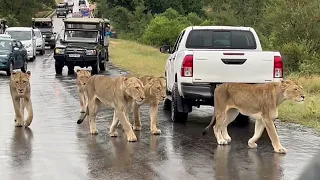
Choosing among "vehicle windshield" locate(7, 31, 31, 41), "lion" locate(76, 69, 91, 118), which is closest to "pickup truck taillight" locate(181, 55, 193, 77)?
"lion" locate(76, 69, 91, 118)

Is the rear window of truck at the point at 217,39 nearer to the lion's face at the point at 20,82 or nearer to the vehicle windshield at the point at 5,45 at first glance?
the lion's face at the point at 20,82

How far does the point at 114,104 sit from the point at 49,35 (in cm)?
4289

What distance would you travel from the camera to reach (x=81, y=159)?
8414mm

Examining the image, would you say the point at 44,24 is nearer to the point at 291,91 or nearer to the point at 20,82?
the point at 20,82

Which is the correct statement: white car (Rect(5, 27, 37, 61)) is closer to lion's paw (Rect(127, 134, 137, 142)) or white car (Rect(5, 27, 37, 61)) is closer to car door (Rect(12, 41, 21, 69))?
car door (Rect(12, 41, 21, 69))

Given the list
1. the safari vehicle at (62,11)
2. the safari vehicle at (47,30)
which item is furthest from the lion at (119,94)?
the safari vehicle at (62,11)

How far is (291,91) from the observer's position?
908 cm

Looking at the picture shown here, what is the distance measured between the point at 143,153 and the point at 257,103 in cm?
177

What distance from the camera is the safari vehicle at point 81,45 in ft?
86.8

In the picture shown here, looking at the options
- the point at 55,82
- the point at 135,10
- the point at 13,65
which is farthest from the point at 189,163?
the point at 135,10

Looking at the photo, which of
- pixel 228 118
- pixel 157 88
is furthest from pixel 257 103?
pixel 157 88

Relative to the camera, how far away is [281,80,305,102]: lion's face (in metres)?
9.05

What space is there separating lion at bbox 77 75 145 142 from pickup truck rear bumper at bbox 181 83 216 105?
4.97ft

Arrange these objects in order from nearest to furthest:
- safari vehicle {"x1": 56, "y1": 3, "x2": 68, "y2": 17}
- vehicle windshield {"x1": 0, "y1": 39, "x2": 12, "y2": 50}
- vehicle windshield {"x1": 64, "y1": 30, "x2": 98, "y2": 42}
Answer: vehicle windshield {"x1": 0, "y1": 39, "x2": 12, "y2": 50}, vehicle windshield {"x1": 64, "y1": 30, "x2": 98, "y2": 42}, safari vehicle {"x1": 56, "y1": 3, "x2": 68, "y2": 17}
